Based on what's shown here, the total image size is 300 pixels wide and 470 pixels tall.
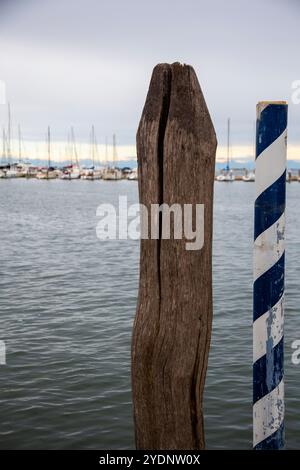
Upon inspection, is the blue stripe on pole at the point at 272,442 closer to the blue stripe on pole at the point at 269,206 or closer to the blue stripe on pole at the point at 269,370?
the blue stripe on pole at the point at 269,370

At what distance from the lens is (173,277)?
3.02 meters

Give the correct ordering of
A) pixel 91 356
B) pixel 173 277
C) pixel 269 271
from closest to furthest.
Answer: pixel 173 277 < pixel 269 271 < pixel 91 356

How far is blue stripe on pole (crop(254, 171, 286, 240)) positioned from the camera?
3100 mm

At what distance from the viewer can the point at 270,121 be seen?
3043 millimetres

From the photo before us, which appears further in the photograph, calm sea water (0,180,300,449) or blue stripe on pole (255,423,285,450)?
calm sea water (0,180,300,449)

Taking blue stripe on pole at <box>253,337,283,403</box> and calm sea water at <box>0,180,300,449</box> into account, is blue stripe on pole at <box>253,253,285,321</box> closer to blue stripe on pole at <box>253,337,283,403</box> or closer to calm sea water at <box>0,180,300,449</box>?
blue stripe on pole at <box>253,337,283,403</box>

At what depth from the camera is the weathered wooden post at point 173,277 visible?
9.68ft

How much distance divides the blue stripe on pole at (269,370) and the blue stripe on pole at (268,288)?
22 cm

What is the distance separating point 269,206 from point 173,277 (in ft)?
2.19

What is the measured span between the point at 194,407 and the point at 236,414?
3754mm

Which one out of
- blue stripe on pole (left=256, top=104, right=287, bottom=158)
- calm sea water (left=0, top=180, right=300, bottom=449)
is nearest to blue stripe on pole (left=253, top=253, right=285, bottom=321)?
blue stripe on pole (left=256, top=104, right=287, bottom=158)

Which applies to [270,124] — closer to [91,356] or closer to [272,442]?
[272,442]

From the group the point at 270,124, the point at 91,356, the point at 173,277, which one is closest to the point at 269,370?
the point at 173,277

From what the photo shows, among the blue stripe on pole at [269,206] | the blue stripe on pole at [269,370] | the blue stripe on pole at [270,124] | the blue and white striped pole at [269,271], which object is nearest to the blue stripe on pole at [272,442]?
the blue and white striped pole at [269,271]
